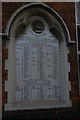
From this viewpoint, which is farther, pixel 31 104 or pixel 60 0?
pixel 60 0

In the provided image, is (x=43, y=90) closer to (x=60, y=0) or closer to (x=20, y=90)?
(x=20, y=90)

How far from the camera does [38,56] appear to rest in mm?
4426

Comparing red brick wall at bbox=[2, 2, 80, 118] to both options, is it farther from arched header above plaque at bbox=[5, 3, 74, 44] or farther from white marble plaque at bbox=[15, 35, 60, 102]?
white marble plaque at bbox=[15, 35, 60, 102]

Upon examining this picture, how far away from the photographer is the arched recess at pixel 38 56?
4.19 meters

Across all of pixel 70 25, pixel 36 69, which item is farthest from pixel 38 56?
pixel 70 25

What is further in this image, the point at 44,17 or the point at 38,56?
the point at 44,17

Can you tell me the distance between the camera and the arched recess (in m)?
4.19

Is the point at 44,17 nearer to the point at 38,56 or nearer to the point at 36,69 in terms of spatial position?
the point at 38,56

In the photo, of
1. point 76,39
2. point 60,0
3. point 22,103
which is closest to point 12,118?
point 22,103

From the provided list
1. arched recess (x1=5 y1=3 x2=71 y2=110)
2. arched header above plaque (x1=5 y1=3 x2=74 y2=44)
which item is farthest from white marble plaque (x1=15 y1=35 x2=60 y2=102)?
arched header above plaque (x1=5 y1=3 x2=74 y2=44)

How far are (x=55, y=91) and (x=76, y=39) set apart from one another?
1.41 meters

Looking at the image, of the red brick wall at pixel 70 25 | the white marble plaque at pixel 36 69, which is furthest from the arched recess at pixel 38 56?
the red brick wall at pixel 70 25

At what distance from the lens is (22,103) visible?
13.7 feet

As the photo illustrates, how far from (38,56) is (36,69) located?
314 millimetres
